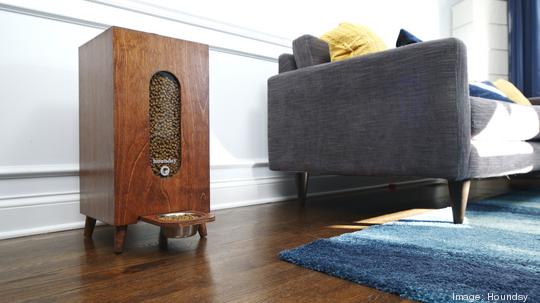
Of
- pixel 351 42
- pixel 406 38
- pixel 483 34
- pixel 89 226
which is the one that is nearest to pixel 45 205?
pixel 89 226

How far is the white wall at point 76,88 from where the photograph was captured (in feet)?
3.86

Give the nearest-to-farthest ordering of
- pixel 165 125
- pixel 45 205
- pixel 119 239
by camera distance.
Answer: pixel 119 239, pixel 165 125, pixel 45 205

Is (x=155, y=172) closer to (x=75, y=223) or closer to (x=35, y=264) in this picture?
(x=35, y=264)

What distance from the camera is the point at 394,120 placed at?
50.3 inches

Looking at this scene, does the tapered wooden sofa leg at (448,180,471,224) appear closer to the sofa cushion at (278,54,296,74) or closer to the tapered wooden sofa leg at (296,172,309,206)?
the tapered wooden sofa leg at (296,172,309,206)

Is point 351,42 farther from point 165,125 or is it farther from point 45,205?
point 45,205

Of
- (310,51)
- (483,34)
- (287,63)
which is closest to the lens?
(310,51)

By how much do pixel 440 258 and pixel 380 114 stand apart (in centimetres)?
59

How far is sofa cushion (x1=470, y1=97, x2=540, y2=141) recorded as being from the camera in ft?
4.16

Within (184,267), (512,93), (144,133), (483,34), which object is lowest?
(184,267)

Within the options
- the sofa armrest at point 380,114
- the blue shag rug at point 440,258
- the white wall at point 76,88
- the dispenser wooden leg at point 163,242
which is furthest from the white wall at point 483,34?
the dispenser wooden leg at point 163,242

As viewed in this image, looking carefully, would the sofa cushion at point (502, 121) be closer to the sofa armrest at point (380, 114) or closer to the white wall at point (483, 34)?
the sofa armrest at point (380, 114)

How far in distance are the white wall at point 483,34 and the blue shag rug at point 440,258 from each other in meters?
2.48

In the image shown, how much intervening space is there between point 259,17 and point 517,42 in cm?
275
